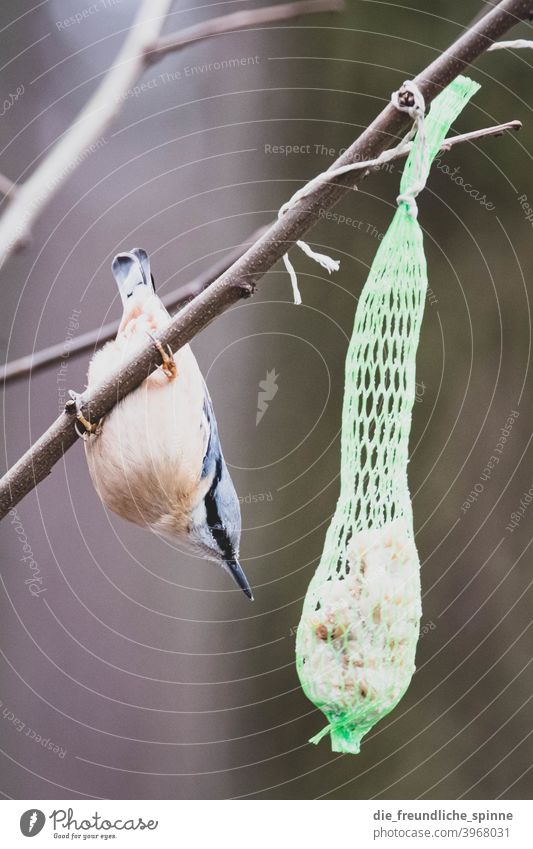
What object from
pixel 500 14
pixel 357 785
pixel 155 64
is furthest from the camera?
pixel 357 785

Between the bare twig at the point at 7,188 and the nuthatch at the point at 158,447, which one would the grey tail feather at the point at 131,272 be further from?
the bare twig at the point at 7,188

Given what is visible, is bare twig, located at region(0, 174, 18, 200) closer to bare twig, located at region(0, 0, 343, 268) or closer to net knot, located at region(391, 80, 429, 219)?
bare twig, located at region(0, 0, 343, 268)

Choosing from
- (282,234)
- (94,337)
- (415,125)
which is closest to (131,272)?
(94,337)

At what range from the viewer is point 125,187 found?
34.5 inches

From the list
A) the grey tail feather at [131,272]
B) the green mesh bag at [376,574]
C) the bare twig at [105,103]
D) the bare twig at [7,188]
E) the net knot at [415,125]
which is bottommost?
the green mesh bag at [376,574]

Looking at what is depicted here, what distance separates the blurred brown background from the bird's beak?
42mm

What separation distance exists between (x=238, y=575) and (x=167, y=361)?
0.26 metres

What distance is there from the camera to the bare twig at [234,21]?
2.56 ft

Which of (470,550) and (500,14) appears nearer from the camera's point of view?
(500,14)

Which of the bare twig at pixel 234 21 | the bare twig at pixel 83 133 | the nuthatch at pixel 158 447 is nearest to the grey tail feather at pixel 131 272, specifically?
the nuthatch at pixel 158 447

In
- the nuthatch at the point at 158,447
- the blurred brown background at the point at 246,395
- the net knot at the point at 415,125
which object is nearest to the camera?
the net knot at the point at 415,125

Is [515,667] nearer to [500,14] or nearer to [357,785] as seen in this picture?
[357,785]
